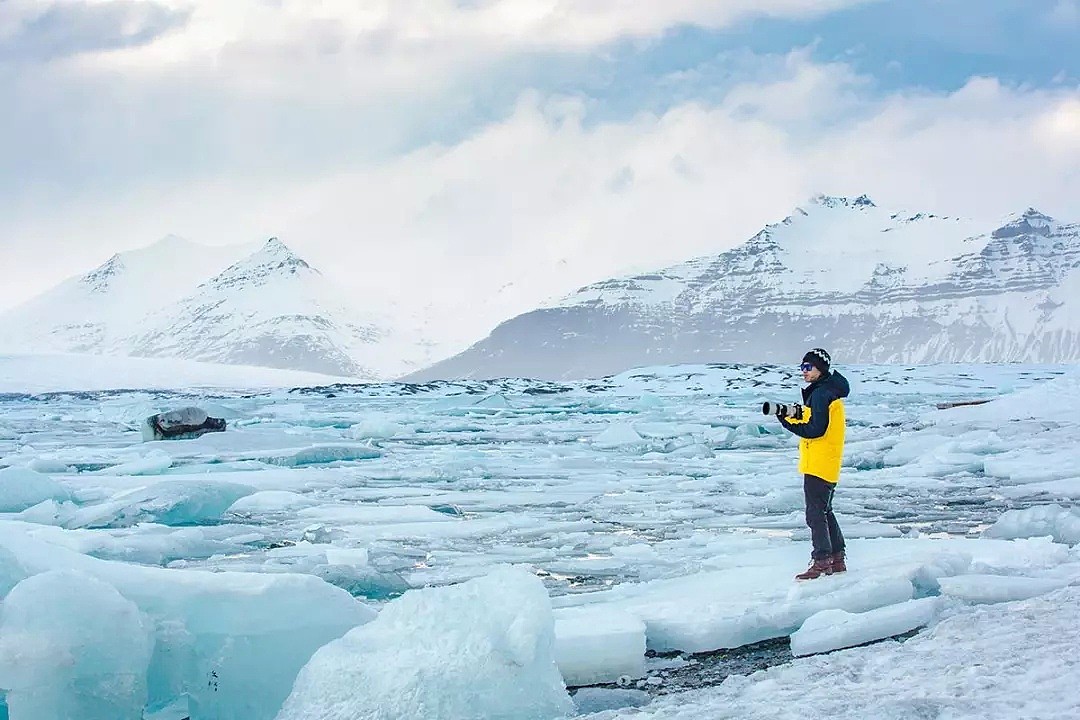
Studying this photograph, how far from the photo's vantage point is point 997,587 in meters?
5.12

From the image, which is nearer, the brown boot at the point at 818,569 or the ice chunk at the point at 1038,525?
the brown boot at the point at 818,569

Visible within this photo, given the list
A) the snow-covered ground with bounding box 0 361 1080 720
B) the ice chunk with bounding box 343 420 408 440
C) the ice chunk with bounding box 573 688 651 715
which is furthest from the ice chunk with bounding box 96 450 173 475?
the ice chunk with bounding box 573 688 651 715

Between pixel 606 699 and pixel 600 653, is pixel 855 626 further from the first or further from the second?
pixel 606 699

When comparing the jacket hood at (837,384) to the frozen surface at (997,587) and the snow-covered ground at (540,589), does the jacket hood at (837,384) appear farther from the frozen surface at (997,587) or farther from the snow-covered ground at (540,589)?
the frozen surface at (997,587)

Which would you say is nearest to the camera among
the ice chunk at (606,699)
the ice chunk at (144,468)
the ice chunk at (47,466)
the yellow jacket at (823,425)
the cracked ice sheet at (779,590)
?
the ice chunk at (606,699)

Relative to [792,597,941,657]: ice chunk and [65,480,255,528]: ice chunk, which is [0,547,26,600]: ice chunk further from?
[65,480,255,528]: ice chunk

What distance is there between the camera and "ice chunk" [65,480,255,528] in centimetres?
843

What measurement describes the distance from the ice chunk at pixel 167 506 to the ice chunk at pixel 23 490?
89 centimetres

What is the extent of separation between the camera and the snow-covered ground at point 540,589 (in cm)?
351

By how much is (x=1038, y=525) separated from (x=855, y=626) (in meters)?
3.21

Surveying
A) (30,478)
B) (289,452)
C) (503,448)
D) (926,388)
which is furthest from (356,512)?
(926,388)

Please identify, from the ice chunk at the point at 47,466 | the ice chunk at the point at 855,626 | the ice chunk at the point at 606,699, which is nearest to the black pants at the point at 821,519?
the ice chunk at the point at 855,626

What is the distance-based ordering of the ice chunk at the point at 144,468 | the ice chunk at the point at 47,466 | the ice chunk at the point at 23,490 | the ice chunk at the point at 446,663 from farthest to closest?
1. the ice chunk at the point at 47,466
2. the ice chunk at the point at 144,468
3. the ice chunk at the point at 23,490
4. the ice chunk at the point at 446,663

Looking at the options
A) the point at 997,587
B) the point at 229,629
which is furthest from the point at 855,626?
the point at 229,629
